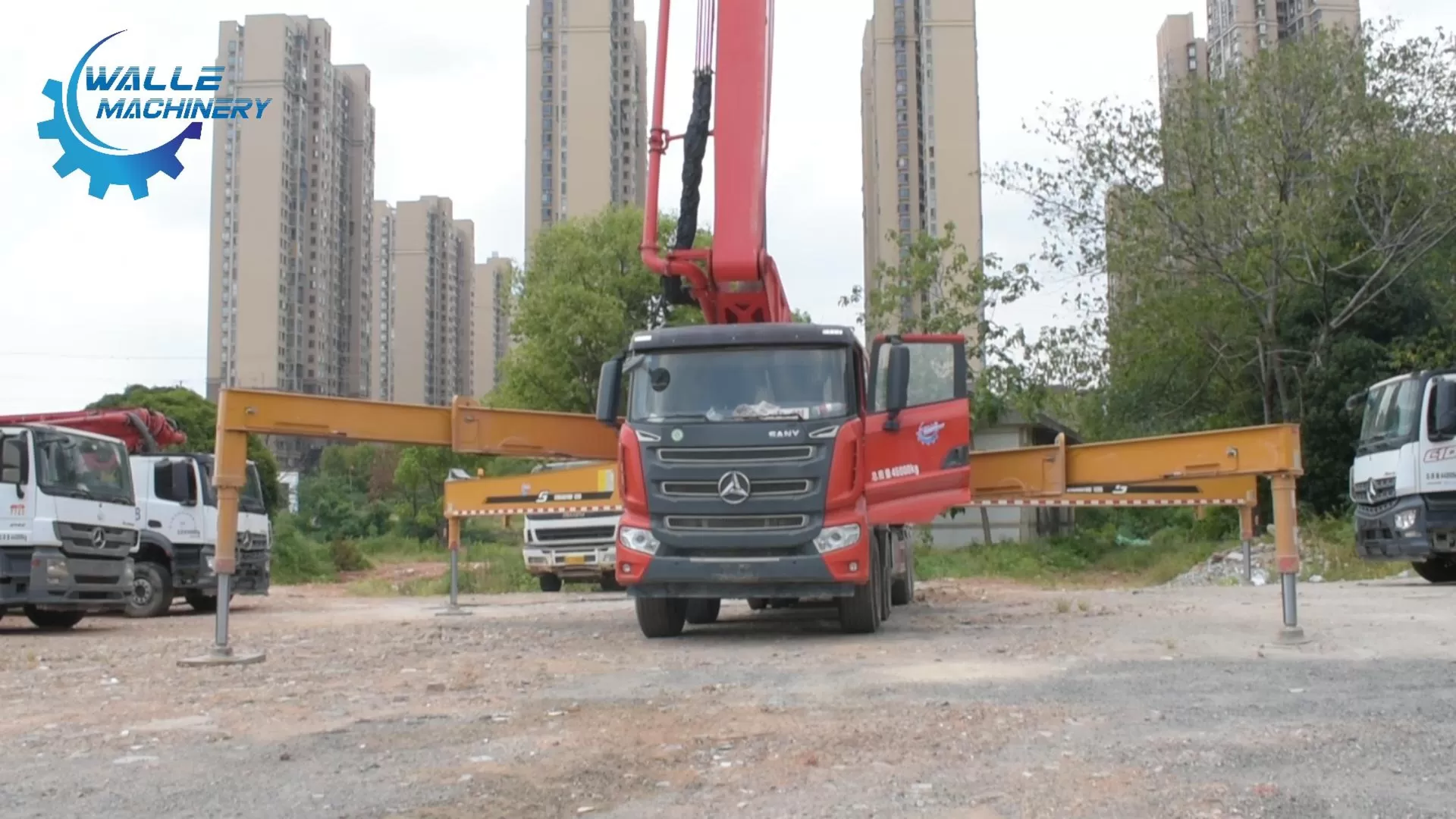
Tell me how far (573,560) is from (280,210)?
4640 cm

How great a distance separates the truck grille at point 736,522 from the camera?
11.1m

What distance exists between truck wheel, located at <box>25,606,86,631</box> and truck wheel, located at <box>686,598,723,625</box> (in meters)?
8.48

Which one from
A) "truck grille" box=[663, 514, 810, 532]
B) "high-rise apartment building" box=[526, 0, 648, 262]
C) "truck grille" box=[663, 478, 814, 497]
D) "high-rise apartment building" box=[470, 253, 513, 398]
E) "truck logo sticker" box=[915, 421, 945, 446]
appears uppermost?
"high-rise apartment building" box=[526, 0, 648, 262]

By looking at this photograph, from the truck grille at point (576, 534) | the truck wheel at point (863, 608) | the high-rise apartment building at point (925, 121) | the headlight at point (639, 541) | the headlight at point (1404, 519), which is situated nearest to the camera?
the headlight at point (639, 541)

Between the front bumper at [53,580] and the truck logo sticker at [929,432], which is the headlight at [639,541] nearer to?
the truck logo sticker at [929,432]

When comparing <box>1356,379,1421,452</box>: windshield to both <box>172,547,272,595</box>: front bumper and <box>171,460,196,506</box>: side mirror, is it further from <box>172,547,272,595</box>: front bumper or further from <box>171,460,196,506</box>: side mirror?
<box>171,460,196,506</box>: side mirror

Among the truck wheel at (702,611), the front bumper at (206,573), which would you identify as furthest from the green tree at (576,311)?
the truck wheel at (702,611)

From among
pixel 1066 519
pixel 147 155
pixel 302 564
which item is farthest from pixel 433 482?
pixel 147 155

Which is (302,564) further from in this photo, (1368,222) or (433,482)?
(1368,222)

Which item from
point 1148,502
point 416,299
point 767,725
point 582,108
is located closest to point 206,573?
point 1148,502

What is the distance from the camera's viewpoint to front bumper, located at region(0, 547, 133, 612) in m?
15.1

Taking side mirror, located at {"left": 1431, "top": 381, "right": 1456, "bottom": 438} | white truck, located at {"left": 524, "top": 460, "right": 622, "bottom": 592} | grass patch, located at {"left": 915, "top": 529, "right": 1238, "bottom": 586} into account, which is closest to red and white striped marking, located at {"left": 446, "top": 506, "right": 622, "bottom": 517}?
white truck, located at {"left": 524, "top": 460, "right": 622, "bottom": 592}

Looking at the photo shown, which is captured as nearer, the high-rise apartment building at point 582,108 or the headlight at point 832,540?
the headlight at point 832,540

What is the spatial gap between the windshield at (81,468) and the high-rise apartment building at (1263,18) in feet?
117
